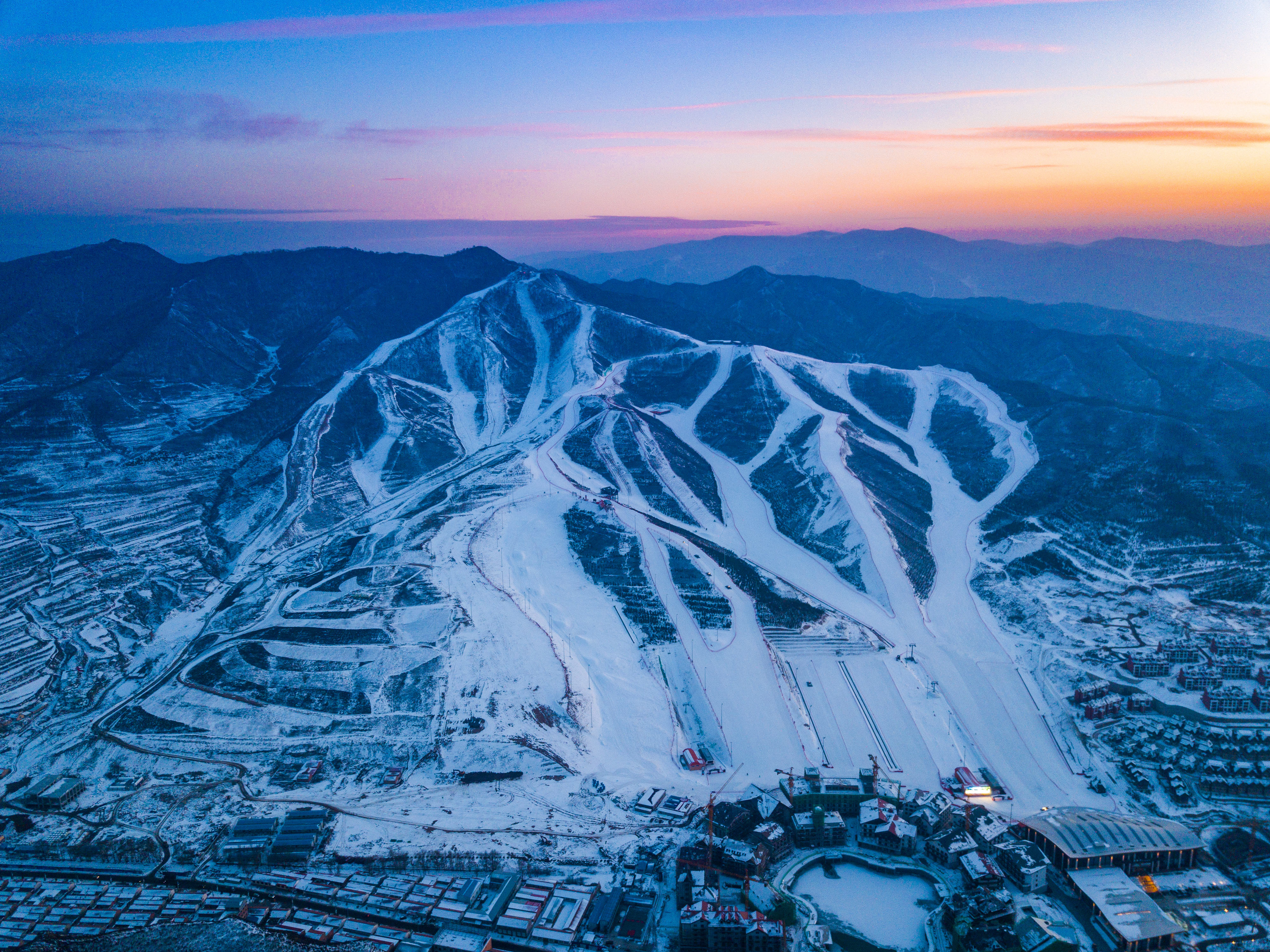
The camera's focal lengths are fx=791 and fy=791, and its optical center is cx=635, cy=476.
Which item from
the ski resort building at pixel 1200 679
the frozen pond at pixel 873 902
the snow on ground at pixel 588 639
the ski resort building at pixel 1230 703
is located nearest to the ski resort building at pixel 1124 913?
the frozen pond at pixel 873 902

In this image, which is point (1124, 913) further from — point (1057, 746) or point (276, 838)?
point (276, 838)

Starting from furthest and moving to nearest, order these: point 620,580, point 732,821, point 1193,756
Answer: point 620,580 → point 1193,756 → point 732,821

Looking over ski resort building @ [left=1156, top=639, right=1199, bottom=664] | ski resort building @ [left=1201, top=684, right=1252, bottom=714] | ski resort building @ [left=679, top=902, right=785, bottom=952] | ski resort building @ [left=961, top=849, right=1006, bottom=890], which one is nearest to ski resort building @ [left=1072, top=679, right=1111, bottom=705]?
ski resort building @ [left=1201, top=684, right=1252, bottom=714]

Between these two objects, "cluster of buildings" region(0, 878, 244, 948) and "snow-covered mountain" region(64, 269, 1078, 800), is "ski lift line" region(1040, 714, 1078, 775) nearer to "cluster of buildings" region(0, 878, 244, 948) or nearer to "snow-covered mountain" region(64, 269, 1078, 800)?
"snow-covered mountain" region(64, 269, 1078, 800)

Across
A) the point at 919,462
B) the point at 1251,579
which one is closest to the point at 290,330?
the point at 919,462

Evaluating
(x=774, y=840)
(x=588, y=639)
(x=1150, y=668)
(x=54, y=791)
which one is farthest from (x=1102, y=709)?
(x=54, y=791)

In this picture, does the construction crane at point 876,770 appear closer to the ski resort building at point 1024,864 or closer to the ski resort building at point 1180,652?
the ski resort building at point 1024,864

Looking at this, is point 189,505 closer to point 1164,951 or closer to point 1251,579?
point 1164,951
